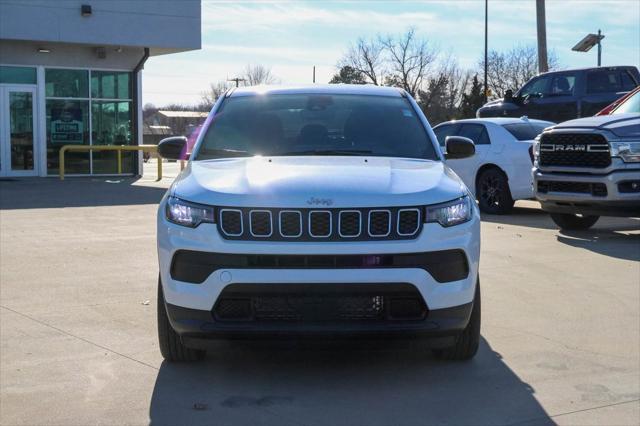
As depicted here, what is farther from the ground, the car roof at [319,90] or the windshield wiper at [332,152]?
the car roof at [319,90]

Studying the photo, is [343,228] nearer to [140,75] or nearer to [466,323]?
[466,323]

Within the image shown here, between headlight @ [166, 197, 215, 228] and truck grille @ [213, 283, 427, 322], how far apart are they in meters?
0.40

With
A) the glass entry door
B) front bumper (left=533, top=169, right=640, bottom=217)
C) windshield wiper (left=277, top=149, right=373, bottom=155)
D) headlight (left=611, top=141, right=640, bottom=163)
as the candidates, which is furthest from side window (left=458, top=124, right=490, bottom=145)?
the glass entry door

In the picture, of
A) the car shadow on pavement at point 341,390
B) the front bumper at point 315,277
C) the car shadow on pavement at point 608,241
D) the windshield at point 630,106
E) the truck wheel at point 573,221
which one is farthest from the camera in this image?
the truck wheel at point 573,221

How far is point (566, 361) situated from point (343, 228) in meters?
1.79

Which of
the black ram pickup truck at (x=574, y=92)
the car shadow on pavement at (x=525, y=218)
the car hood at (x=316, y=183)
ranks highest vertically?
the black ram pickup truck at (x=574, y=92)

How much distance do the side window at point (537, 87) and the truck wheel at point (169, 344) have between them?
1532 centimetres

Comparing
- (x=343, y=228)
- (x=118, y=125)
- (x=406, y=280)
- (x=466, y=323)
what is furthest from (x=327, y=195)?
(x=118, y=125)

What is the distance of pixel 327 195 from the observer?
183 inches

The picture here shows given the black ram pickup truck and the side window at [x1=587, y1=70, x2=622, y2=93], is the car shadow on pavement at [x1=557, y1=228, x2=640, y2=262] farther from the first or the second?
the side window at [x1=587, y1=70, x2=622, y2=93]

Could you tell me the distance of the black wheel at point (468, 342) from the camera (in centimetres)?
509

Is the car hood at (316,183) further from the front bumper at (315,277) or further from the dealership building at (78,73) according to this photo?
the dealership building at (78,73)

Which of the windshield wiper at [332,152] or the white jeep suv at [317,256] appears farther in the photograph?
the windshield wiper at [332,152]

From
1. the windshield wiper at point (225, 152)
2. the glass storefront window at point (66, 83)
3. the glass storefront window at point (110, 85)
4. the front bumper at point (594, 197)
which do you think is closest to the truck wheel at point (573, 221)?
the front bumper at point (594, 197)
